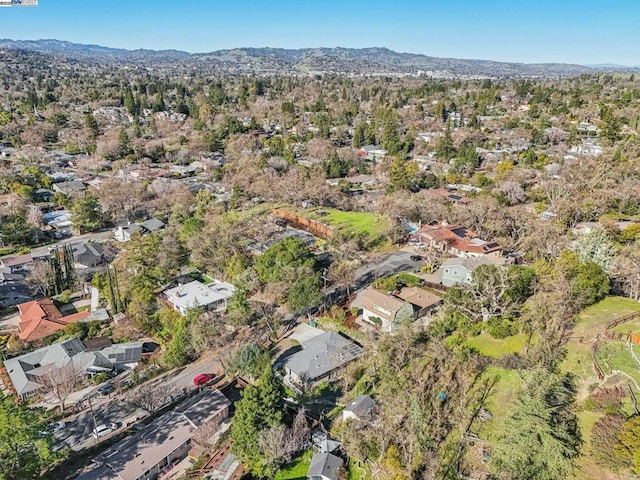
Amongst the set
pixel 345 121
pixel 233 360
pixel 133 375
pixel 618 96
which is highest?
pixel 618 96

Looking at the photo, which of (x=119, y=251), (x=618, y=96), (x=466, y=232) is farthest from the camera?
(x=618, y=96)

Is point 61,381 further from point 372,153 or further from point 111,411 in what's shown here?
point 372,153

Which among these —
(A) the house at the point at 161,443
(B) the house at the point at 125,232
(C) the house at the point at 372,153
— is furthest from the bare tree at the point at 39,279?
(C) the house at the point at 372,153

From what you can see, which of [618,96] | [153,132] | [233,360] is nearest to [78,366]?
[233,360]

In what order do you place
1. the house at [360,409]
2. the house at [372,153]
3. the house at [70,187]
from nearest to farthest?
the house at [360,409] < the house at [70,187] < the house at [372,153]

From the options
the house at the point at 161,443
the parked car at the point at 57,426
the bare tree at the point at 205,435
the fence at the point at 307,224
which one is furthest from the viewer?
the fence at the point at 307,224

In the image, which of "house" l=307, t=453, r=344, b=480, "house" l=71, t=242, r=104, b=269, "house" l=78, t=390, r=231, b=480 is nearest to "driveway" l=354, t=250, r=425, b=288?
"house" l=78, t=390, r=231, b=480

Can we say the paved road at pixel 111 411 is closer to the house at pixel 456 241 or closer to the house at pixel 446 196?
the house at pixel 456 241

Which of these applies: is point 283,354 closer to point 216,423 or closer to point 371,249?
point 216,423
